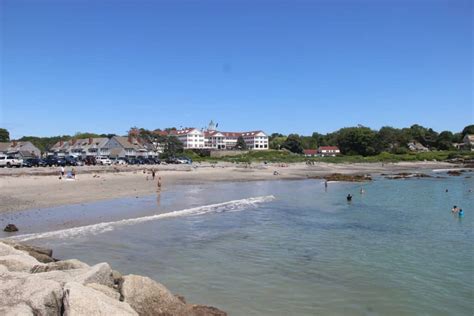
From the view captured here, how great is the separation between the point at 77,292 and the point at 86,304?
11.8 inches

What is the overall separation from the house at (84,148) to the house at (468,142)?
450 feet

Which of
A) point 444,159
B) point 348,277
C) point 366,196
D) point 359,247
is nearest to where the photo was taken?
point 348,277

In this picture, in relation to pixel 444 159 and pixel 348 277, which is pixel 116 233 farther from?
pixel 444 159

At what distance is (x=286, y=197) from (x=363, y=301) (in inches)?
1075

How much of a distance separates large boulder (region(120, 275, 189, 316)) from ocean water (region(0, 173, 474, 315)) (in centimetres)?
288

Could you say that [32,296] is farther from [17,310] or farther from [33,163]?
[33,163]

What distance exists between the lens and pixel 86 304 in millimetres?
6391

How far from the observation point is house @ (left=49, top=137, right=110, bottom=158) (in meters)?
124

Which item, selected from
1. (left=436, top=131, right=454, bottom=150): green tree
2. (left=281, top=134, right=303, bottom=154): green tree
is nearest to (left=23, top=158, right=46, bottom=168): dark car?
(left=281, top=134, right=303, bottom=154): green tree

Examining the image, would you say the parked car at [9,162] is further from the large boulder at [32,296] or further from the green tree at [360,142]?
the green tree at [360,142]

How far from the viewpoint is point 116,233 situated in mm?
20156

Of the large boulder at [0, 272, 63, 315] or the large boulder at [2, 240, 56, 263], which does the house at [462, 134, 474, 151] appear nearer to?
the large boulder at [2, 240, 56, 263]

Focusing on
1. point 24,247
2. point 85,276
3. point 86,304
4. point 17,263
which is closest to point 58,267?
point 17,263

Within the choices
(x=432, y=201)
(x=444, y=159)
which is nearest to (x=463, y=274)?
(x=432, y=201)
